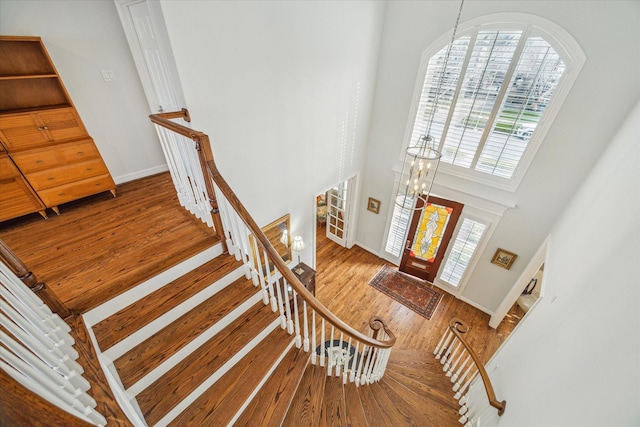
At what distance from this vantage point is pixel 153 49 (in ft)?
8.49

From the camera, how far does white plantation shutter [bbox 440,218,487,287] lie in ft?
14.4

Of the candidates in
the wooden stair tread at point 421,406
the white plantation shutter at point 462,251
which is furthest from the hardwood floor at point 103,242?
the white plantation shutter at point 462,251

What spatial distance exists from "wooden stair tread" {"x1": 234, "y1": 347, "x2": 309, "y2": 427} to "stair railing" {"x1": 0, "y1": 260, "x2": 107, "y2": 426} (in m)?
1.09

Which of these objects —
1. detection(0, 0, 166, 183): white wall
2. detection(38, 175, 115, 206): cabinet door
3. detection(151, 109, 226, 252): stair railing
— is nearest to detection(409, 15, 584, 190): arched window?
detection(151, 109, 226, 252): stair railing

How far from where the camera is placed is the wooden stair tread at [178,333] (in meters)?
1.66

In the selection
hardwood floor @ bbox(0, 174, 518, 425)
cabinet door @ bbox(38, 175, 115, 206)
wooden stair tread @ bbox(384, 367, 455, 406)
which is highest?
cabinet door @ bbox(38, 175, 115, 206)

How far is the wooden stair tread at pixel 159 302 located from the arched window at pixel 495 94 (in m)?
3.89

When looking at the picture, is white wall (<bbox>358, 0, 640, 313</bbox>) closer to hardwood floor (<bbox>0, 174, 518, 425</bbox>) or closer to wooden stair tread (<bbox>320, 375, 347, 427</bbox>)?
hardwood floor (<bbox>0, 174, 518, 425</bbox>)

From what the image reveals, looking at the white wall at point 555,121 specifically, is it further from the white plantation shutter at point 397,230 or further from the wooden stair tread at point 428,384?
the wooden stair tread at point 428,384

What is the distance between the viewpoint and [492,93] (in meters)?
3.58

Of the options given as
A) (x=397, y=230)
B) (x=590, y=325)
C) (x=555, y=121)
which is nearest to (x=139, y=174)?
(x=397, y=230)

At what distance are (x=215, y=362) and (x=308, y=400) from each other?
0.81 metres

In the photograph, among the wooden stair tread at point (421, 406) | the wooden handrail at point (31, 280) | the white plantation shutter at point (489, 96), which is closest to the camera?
the wooden handrail at point (31, 280)

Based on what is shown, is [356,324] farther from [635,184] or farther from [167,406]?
[635,184]
